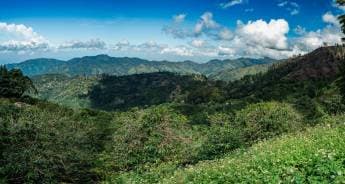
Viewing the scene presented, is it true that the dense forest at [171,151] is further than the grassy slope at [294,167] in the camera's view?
Yes

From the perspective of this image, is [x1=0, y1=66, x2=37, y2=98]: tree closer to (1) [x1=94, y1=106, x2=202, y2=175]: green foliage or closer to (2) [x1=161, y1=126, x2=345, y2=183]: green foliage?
(1) [x1=94, y1=106, x2=202, y2=175]: green foliage

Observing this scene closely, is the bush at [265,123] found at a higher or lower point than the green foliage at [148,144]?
higher

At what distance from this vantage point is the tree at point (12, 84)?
136 meters

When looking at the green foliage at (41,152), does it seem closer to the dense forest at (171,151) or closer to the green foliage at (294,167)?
the dense forest at (171,151)

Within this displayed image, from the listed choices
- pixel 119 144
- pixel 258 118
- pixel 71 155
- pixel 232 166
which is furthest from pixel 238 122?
pixel 232 166

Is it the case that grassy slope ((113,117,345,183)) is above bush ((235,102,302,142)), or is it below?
above

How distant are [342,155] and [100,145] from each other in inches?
1869

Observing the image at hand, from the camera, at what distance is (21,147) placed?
31.6 m

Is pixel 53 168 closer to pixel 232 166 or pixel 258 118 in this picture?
pixel 232 166

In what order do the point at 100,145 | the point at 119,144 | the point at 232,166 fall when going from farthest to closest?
the point at 100,145, the point at 119,144, the point at 232,166

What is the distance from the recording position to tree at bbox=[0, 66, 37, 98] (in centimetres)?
13575

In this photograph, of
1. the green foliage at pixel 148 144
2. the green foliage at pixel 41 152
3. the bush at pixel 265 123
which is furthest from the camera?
the bush at pixel 265 123

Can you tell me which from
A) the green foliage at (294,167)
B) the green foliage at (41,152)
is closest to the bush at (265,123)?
the green foliage at (41,152)

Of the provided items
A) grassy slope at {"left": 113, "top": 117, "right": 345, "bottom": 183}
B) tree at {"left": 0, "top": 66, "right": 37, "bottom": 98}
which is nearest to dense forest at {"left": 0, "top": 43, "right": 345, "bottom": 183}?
grassy slope at {"left": 113, "top": 117, "right": 345, "bottom": 183}
